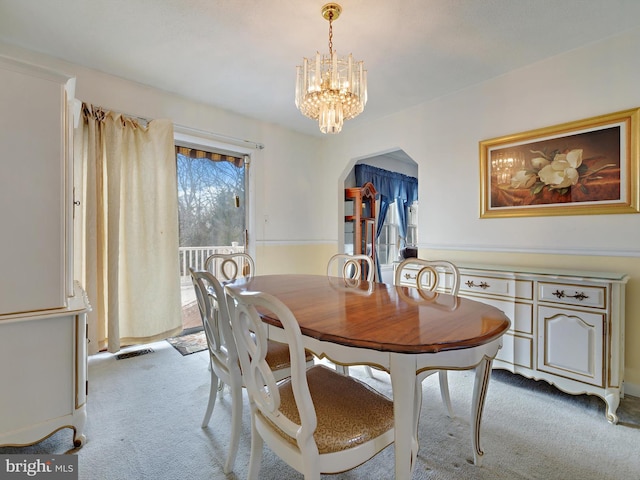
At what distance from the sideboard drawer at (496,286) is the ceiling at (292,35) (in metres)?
1.75

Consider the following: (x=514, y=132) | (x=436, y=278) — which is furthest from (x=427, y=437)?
(x=514, y=132)

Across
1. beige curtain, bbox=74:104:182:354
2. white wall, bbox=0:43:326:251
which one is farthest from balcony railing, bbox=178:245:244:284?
beige curtain, bbox=74:104:182:354

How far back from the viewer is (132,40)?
2.22 m

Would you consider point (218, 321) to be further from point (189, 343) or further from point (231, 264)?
point (189, 343)

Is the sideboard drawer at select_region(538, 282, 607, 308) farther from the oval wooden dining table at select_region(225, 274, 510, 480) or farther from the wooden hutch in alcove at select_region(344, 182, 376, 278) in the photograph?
the wooden hutch in alcove at select_region(344, 182, 376, 278)

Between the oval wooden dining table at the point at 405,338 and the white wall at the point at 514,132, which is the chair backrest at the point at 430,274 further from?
the white wall at the point at 514,132

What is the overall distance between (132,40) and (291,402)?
8.70ft

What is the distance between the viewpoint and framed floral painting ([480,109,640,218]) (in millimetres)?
2109

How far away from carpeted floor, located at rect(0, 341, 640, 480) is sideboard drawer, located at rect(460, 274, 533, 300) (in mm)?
676

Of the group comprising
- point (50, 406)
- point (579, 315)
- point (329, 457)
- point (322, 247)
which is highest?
point (322, 247)

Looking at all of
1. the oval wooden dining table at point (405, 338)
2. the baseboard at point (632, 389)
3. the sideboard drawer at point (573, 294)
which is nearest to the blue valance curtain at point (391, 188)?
the sideboard drawer at point (573, 294)

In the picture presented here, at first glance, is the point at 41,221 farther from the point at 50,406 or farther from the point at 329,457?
the point at 329,457

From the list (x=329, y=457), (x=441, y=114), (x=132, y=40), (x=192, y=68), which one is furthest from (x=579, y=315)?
→ (x=132, y=40)

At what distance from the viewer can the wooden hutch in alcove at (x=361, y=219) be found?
4.43m
